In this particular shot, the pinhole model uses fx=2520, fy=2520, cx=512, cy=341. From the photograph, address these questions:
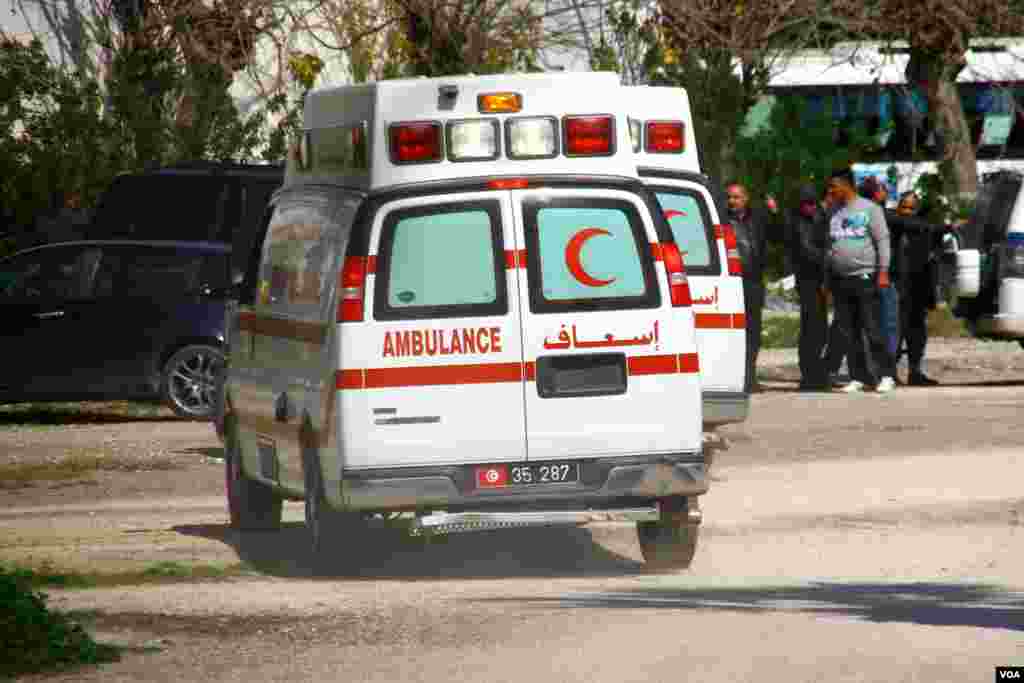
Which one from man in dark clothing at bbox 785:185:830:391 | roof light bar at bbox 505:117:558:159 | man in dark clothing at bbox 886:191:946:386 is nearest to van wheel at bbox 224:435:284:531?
roof light bar at bbox 505:117:558:159

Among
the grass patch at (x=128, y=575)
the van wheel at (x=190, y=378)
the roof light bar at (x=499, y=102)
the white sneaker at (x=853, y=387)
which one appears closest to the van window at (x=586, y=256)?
the roof light bar at (x=499, y=102)

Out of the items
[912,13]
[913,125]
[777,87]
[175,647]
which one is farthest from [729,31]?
[175,647]

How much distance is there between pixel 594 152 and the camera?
11742mm

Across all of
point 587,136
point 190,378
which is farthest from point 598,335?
point 190,378

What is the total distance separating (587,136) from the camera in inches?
463

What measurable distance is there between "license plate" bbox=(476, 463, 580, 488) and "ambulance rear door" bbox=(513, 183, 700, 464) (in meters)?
0.02

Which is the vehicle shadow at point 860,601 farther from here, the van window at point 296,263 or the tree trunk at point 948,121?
the tree trunk at point 948,121

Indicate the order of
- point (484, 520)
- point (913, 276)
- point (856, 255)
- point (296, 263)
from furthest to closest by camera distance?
point (913, 276) → point (856, 255) → point (296, 263) → point (484, 520)

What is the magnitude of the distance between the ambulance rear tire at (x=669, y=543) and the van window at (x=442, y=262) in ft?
4.50

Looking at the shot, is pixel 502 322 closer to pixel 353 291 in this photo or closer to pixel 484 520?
pixel 353 291

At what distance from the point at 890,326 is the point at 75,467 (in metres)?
8.04

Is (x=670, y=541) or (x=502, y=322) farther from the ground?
(x=502, y=322)

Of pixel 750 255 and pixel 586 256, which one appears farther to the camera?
pixel 750 255

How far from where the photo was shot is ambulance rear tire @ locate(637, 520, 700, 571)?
11914 mm
